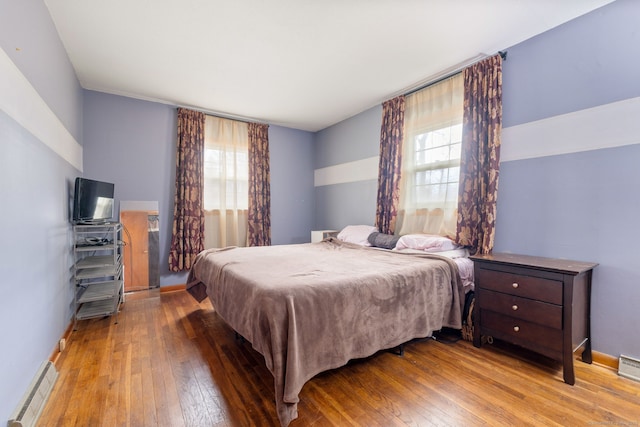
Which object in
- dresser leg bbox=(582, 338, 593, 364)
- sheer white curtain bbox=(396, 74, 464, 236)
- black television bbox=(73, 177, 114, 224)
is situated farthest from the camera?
sheer white curtain bbox=(396, 74, 464, 236)

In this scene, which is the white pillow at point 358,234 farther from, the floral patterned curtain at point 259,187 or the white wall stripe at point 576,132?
the white wall stripe at point 576,132

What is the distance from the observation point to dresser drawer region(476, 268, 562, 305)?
1744mm

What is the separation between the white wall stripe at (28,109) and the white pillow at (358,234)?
3.00 meters

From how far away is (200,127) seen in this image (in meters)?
3.86

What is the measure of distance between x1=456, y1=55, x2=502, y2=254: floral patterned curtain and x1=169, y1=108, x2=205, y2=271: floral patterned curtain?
3398 millimetres

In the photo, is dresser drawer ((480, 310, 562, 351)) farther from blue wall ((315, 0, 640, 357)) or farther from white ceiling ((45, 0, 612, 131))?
white ceiling ((45, 0, 612, 131))

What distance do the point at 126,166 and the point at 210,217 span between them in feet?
4.10

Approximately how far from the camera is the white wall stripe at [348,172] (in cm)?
385

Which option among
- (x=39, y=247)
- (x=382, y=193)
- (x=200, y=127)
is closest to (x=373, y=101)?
(x=382, y=193)

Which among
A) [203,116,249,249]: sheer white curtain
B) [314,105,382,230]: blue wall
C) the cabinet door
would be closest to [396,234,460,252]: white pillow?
[314,105,382,230]: blue wall

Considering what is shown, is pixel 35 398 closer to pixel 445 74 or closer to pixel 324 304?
pixel 324 304

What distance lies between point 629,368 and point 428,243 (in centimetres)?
151

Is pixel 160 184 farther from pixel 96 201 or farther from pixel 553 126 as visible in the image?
pixel 553 126

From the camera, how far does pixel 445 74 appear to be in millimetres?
2891
